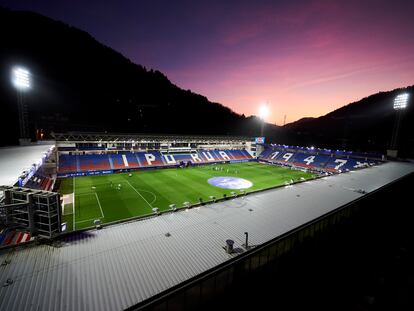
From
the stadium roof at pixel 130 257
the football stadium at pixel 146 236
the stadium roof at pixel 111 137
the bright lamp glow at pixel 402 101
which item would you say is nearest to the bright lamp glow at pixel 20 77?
the stadium roof at pixel 111 137

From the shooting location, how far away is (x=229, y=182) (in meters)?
32.8

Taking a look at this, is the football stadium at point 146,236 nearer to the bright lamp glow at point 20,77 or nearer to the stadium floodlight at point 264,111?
the bright lamp glow at point 20,77

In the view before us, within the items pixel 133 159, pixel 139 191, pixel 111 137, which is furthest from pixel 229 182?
pixel 111 137

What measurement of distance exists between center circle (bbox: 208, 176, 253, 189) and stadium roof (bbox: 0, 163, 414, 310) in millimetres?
17591

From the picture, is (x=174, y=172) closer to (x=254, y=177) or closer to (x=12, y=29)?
(x=254, y=177)

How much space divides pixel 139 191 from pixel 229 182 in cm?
1473

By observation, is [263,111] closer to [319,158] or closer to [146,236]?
[319,158]

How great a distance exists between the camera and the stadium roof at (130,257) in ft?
18.4

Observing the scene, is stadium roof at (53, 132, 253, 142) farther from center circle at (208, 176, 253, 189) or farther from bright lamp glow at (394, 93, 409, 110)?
bright lamp glow at (394, 93, 409, 110)

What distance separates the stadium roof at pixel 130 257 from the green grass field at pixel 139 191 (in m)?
10.3

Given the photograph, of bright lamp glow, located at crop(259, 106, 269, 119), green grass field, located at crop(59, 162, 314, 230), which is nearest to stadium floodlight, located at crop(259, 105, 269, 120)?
bright lamp glow, located at crop(259, 106, 269, 119)

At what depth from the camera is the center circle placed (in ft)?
99.7

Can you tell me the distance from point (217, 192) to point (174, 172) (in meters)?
13.8

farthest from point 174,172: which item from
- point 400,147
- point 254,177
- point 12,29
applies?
point 12,29
